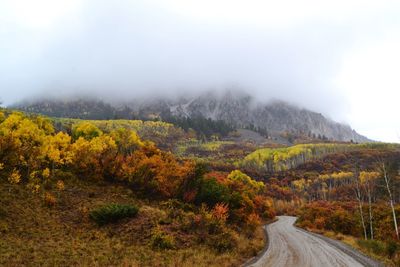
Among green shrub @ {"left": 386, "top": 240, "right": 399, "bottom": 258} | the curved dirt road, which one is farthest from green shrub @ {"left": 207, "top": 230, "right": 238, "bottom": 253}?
green shrub @ {"left": 386, "top": 240, "right": 399, "bottom": 258}

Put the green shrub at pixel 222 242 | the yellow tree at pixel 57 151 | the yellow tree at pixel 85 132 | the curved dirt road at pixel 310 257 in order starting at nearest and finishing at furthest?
the curved dirt road at pixel 310 257
the green shrub at pixel 222 242
the yellow tree at pixel 57 151
the yellow tree at pixel 85 132

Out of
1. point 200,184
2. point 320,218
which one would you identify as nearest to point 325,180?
point 320,218

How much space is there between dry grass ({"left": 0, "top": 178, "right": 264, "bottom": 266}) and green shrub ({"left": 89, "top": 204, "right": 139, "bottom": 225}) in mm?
713

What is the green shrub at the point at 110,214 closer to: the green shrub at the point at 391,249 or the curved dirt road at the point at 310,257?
the curved dirt road at the point at 310,257

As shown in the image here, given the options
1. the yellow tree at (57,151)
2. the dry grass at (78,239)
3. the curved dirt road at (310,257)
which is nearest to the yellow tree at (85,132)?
the yellow tree at (57,151)

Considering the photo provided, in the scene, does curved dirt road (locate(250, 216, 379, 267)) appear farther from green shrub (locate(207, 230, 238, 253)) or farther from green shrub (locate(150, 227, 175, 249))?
green shrub (locate(150, 227, 175, 249))

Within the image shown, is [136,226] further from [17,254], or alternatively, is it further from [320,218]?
[320,218]

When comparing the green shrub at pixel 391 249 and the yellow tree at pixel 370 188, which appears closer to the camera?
the green shrub at pixel 391 249

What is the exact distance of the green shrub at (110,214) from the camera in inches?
1260

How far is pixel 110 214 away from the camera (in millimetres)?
32188

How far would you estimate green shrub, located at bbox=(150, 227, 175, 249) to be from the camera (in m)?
25.7

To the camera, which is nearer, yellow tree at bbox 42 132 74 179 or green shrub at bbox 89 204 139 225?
green shrub at bbox 89 204 139 225

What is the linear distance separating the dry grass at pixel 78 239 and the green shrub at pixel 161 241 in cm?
65

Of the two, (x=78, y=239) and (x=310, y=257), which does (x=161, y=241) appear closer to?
(x=78, y=239)
